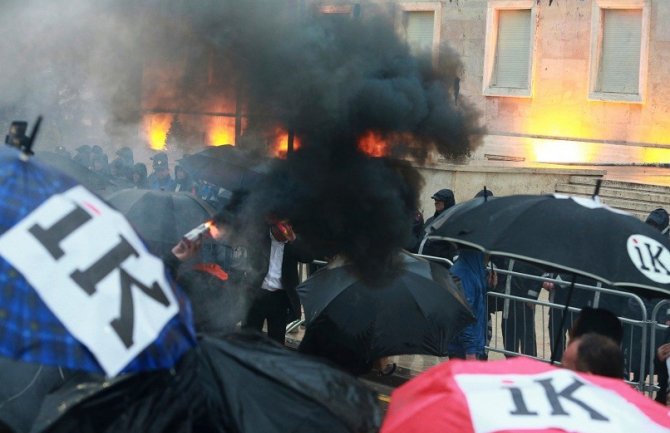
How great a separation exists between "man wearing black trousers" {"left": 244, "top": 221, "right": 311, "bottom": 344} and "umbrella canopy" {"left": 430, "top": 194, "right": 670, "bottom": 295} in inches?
97.2

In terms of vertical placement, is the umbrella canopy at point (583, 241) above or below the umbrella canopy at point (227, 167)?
below

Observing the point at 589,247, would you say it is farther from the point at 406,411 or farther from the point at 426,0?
the point at 426,0

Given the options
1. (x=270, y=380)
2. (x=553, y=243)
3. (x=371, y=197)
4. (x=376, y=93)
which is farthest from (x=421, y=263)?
(x=270, y=380)

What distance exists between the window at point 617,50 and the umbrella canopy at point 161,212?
12.5m

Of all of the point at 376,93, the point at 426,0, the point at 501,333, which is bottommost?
the point at 501,333

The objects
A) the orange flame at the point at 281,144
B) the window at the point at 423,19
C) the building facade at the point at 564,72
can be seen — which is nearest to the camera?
the orange flame at the point at 281,144

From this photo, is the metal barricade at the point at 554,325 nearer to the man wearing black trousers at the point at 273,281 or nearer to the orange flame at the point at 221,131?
the man wearing black trousers at the point at 273,281

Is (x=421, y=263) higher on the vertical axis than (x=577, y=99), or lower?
lower

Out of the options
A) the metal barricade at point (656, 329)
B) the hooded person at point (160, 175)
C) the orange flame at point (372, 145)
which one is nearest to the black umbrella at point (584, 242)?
the orange flame at point (372, 145)

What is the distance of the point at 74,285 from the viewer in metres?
2.29

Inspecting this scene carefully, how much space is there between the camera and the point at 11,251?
7.45 feet

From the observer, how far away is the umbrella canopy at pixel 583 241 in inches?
182

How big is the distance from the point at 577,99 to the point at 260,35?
41.4 feet

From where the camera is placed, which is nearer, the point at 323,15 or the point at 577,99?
the point at 323,15
